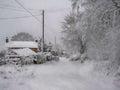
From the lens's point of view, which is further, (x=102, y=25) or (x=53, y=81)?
(x=102, y=25)

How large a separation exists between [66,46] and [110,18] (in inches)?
961

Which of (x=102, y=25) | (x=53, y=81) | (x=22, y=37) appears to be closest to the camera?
(x=53, y=81)

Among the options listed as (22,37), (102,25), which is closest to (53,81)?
(102,25)

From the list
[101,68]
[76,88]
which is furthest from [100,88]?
[101,68]

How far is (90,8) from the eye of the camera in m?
9.39

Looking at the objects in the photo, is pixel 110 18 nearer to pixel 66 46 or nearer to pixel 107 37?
pixel 107 37

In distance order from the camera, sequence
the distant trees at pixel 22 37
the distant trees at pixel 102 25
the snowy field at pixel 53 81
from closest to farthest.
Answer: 1. the snowy field at pixel 53 81
2. the distant trees at pixel 102 25
3. the distant trees at pixel 22 37

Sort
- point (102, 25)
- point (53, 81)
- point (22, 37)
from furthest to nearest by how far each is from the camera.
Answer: point (22, 37) → point (102, 25) → point (53, 81)

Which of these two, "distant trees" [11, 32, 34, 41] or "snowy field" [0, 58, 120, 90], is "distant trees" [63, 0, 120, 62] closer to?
"snowy field" [0, 58, 120, 90]

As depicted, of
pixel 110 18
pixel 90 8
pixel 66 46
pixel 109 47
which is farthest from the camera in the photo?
pixel 66 46

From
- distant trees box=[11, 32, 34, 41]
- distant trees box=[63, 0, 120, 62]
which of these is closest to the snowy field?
distant trees box=[63, 0, 120, 62]

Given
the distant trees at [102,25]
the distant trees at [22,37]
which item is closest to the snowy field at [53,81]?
the distant trees at [102,25]

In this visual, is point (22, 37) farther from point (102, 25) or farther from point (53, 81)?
point (102, 25)

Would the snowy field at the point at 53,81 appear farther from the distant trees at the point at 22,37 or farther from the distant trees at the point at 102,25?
the distant trees at the point at 22,37
